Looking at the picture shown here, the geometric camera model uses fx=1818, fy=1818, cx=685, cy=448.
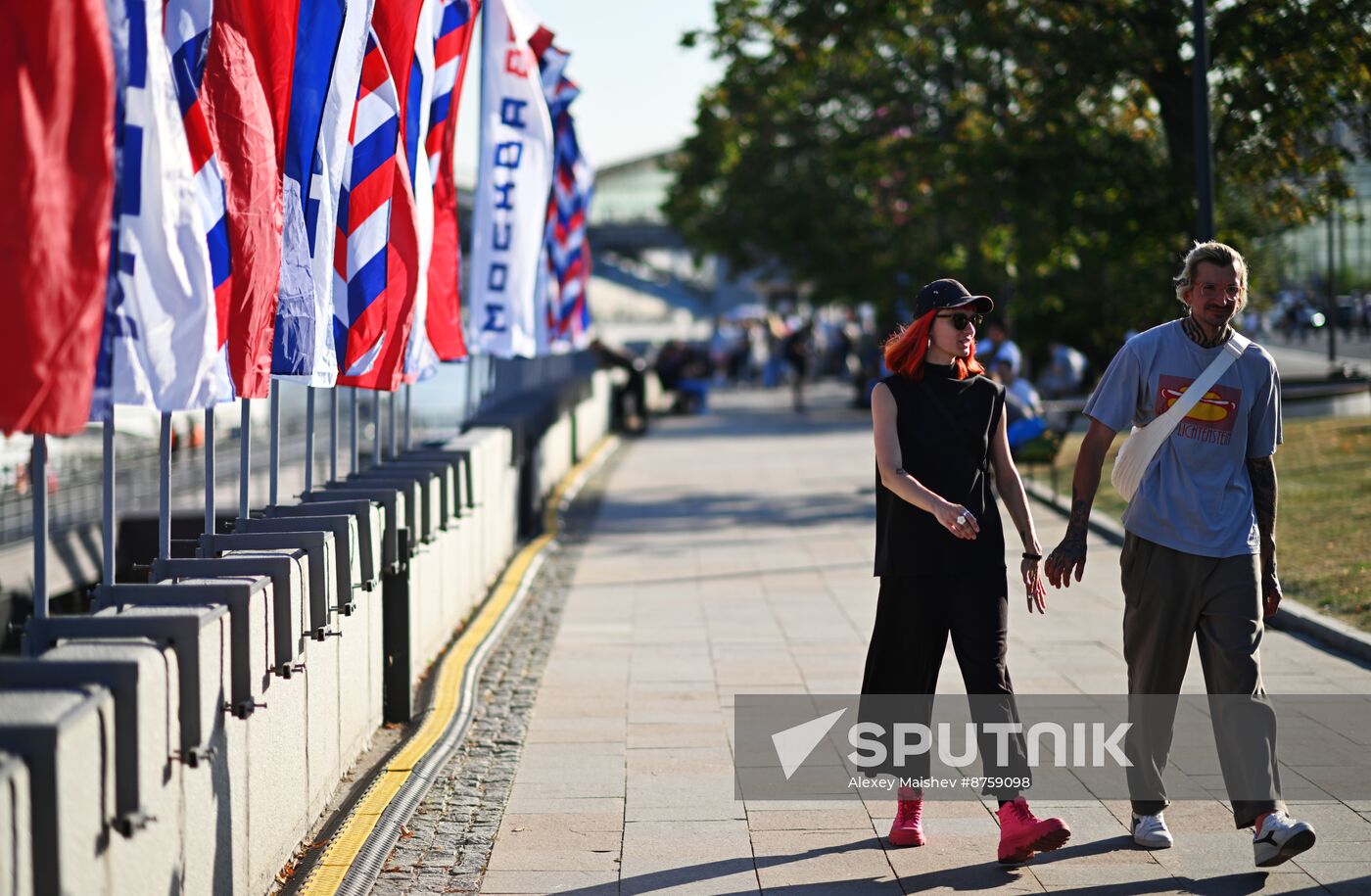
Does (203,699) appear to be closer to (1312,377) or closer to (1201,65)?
(1201,65)

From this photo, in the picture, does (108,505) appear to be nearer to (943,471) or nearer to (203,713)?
(203,713)

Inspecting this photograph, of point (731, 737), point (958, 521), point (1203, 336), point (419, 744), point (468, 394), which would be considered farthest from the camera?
point (468, 394)

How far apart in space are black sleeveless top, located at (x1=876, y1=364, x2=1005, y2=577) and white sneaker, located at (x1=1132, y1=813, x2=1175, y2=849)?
101 centimetres

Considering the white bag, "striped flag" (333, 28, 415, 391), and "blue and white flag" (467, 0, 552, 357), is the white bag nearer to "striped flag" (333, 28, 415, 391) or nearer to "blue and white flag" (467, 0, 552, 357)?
"striped flag" (333, 28, 415, 391)

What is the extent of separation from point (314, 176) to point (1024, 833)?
3.73m

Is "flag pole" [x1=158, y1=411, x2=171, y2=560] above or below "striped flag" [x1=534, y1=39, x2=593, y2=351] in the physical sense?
below

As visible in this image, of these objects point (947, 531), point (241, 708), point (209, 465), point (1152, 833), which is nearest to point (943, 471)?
point (947, 531)

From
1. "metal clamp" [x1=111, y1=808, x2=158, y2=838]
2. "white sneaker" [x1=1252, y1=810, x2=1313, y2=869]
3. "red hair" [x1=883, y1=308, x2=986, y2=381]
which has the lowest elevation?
"white sneaker" [x1=1252, y1=810, x2=1313, y2=869]

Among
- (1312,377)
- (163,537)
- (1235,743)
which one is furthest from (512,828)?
(1312,377)

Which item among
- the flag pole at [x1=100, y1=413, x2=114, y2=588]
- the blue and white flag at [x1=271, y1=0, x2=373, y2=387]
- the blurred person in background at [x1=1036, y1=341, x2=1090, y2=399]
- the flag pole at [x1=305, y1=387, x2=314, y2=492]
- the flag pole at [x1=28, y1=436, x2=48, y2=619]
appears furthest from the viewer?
the blurred person in background at [x1=1036, y1=341, x2=1090, y2=399]

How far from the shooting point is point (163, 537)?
19.5 feet

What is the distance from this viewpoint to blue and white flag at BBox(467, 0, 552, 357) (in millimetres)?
13359

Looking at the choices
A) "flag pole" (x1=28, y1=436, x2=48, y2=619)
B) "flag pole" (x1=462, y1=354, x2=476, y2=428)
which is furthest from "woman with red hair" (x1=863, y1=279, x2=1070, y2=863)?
"flag pole" (x1=462, y1=354, x2=476, y2=428)

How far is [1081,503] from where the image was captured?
6.36 meters
